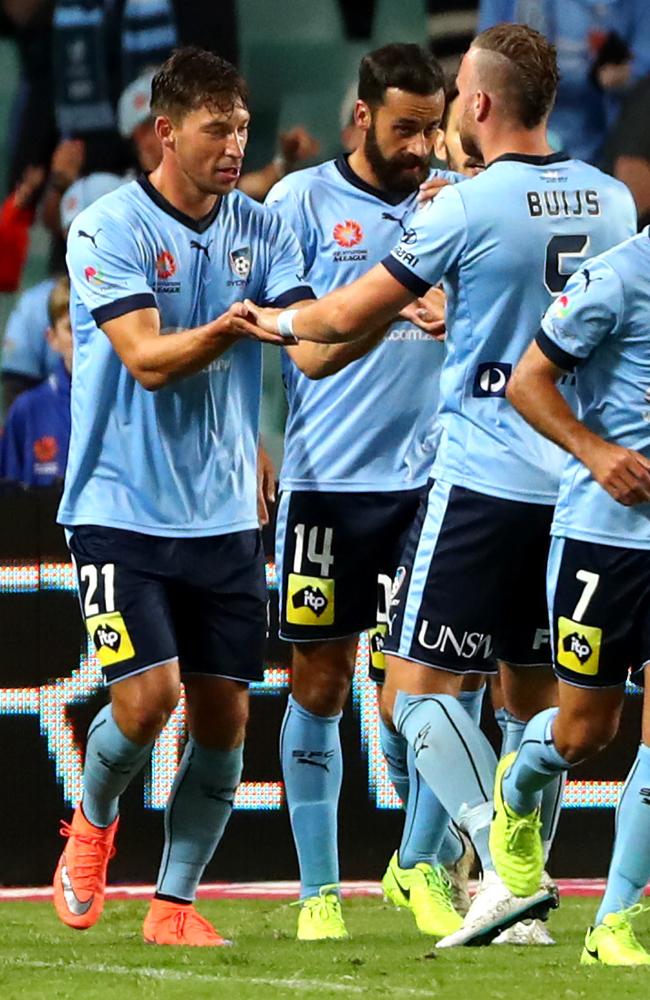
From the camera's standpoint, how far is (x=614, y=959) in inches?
204

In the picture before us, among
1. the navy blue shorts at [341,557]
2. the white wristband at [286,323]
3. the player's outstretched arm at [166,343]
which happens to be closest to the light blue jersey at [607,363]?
the white wristband at [286,323]

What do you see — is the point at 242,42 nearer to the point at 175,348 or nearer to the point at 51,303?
the point at 51,303

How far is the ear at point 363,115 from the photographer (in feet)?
21.7

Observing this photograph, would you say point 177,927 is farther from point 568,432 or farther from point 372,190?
point 372,190

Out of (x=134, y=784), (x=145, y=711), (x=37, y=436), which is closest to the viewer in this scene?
(x=145, y=711)

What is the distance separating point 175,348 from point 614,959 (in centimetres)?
195

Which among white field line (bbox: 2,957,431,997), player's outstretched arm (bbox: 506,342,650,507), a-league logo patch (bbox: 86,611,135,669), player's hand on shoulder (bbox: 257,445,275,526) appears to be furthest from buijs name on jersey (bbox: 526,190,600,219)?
white field line (bbox: 2,957,431,997)

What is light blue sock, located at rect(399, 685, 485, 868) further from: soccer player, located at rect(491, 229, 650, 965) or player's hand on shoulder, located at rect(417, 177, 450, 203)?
player's hand on shoulder, located at rect(417, 177, 450, 203)

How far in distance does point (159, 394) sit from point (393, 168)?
1.18m

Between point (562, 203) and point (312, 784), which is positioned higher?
point (562, 203)

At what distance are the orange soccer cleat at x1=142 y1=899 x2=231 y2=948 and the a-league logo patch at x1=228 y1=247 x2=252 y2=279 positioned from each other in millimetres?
1830

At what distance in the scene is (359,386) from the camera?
6566 mm

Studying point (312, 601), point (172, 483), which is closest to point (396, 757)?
point (312, 601)

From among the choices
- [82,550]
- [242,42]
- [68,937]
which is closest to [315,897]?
[68,937]
